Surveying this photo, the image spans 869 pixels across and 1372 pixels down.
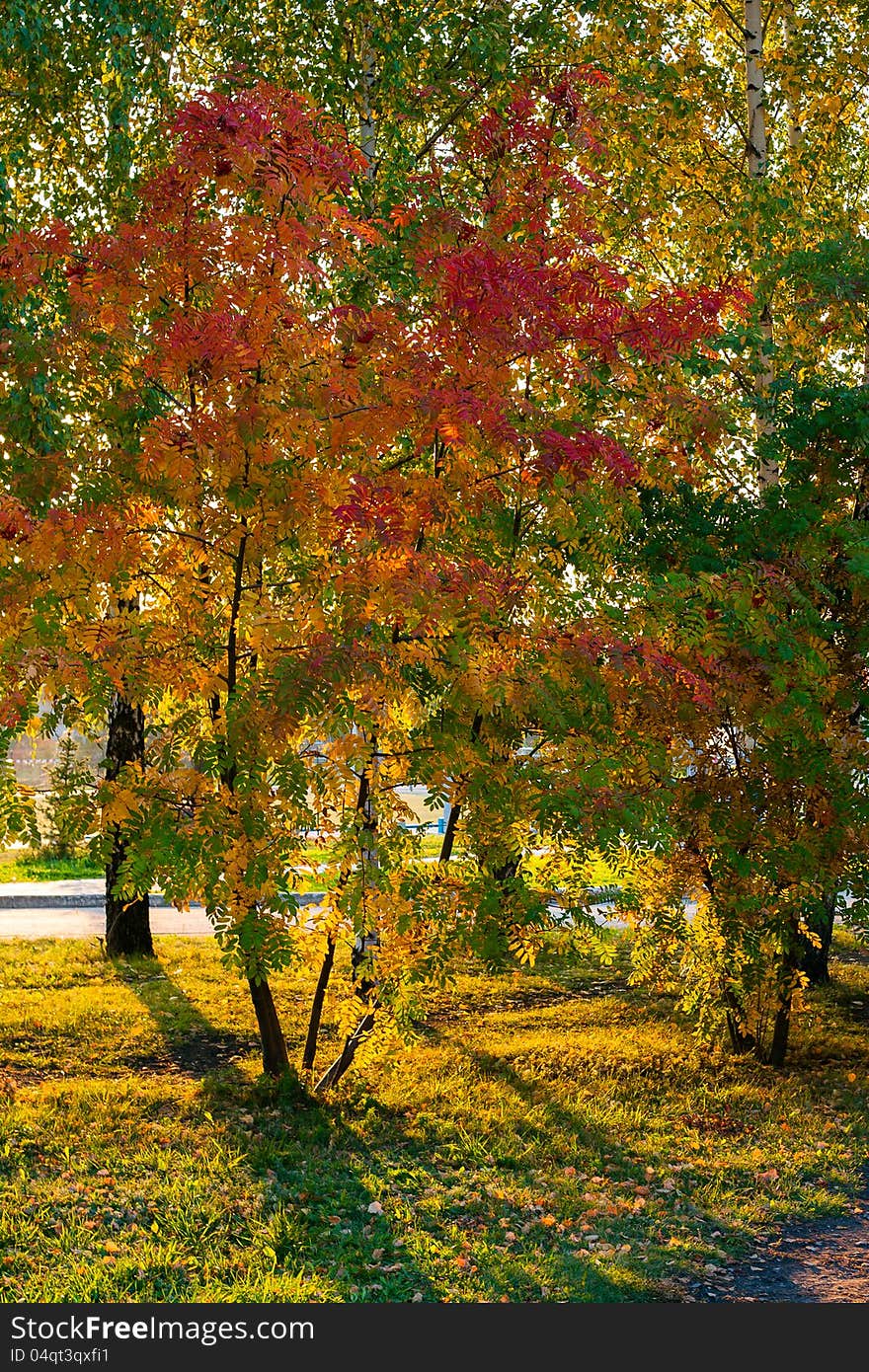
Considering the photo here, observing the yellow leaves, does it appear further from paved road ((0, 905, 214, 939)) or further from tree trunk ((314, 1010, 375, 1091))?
paved road ((0, 905, 214, 939))

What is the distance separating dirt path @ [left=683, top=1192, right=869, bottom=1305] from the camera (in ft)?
14.7

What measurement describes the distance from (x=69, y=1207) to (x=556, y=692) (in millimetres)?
2848

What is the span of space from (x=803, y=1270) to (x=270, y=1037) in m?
3.03

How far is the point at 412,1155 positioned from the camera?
19.0 ft

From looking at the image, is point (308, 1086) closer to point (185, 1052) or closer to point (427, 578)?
point (185, 1052)

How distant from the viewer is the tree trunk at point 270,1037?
6.66 meters

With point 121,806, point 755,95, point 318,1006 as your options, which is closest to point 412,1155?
point 318,1006

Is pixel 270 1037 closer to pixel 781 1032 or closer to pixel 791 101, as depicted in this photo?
pixel 781 1032

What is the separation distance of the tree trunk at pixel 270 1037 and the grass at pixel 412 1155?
0.15 m

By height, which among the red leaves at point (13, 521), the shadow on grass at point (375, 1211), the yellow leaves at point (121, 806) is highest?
the red leaves at point (13, 521)

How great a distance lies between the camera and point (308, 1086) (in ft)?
22.0

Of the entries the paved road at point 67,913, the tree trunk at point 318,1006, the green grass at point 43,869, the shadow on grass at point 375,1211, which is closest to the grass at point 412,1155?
the shadow on grass at point 375,1211

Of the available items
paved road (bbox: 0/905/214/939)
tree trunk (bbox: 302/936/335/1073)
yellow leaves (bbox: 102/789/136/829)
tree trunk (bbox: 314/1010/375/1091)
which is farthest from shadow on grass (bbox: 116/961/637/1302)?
paved road (bbox: 0/905/214/939)

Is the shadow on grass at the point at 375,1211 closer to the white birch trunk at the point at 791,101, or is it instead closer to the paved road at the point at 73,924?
the paved road at the point at 73,924
